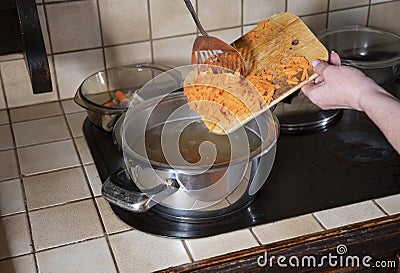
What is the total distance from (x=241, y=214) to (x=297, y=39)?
13.0 inches

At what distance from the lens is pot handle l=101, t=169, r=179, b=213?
0.89 meters

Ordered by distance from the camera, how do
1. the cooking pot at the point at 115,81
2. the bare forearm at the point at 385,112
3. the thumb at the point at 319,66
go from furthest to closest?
the cooking pot at the point at 115,81 → the thumb at the point at 319,66 → the bare forearm at the point at 385,112

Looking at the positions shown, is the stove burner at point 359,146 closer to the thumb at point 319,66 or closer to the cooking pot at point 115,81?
the thumb at point 319,66

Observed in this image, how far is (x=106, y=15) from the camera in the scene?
1.25 metres

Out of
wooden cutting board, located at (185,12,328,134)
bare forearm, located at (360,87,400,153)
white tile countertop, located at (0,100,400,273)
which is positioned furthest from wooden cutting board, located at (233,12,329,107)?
white tile countertop, located at (0,100,400,273)

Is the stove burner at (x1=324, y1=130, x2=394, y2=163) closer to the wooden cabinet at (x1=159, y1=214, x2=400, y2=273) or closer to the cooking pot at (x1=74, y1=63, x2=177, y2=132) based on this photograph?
the wooden cabinet at (x1=159, y1=214, x2=400, y2=273)

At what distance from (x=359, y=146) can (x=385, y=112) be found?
0.88 ft

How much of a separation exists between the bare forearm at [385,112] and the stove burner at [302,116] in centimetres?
27

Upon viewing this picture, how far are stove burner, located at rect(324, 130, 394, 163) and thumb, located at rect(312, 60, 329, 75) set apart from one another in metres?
0.19

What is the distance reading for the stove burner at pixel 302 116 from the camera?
1.17m

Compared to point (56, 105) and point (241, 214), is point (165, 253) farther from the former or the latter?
point (56, 105)

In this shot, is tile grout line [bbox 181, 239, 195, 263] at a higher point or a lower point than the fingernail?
lower

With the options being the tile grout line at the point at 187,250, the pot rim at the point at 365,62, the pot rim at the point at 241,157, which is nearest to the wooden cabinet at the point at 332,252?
the tile grout line at the point at 187,250

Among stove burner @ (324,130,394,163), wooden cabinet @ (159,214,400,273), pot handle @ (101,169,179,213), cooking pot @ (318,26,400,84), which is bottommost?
wooden cabinet @ (159,214,400,273)
